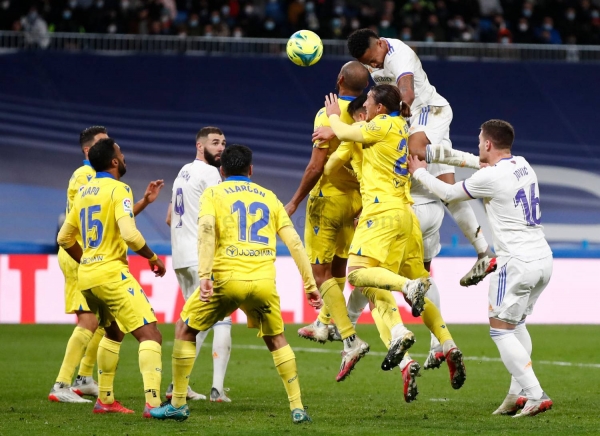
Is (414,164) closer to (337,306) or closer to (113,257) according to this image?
(337,306)

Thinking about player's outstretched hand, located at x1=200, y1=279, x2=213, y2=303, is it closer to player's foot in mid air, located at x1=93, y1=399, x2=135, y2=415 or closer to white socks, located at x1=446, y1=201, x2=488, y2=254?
player's foot in mid air, located at x1=93, y1=399, x2=135, y2=415

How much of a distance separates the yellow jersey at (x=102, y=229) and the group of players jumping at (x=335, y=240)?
1cm

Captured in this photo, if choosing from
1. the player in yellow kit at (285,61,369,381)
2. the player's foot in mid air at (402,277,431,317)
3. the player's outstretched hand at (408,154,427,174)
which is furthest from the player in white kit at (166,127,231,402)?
the player's foot in mid air at (402,277,431,317)

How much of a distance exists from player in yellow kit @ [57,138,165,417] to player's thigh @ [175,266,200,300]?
1.71 meters

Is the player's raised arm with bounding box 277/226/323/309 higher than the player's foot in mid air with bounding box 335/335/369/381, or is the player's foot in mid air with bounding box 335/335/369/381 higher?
the player's raised arm with bounding box 277/226/323/309

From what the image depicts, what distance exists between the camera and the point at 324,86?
21547 millimetres

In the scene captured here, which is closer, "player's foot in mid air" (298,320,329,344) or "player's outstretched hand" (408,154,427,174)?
"player's outstretched hand" (408,154,427,174)

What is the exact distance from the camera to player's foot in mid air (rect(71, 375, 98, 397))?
970 cm

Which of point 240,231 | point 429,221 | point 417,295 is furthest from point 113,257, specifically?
point 429,221

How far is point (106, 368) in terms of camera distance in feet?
27.4

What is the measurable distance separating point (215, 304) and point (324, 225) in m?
1.87

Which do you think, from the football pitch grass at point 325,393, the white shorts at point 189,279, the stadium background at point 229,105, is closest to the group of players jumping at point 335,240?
the football pitch grass at point 325,393

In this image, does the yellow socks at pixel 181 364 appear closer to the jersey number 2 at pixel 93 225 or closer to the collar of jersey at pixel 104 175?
the jersey number 2 at pixel 93 225

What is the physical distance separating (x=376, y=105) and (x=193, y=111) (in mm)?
13682
